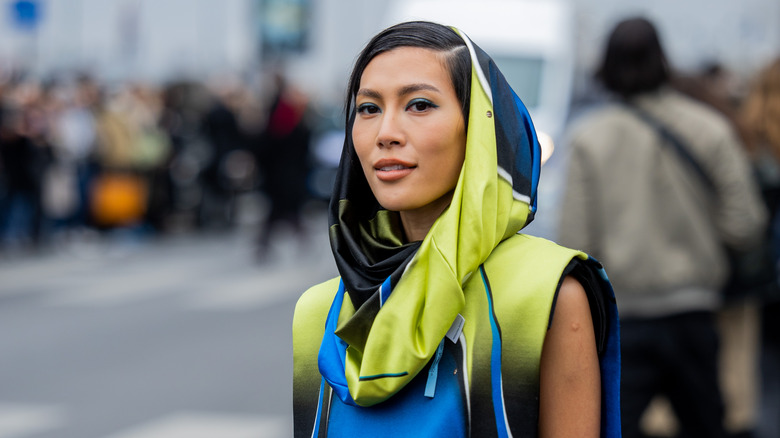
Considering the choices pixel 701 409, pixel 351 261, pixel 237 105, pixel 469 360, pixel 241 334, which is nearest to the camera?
pixel 469 360

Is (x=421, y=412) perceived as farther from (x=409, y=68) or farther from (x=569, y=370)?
(x=409, y=68)

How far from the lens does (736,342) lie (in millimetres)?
5441

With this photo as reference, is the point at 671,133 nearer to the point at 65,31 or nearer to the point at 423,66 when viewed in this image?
the point at 423,66

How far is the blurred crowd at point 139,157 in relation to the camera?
14633mm

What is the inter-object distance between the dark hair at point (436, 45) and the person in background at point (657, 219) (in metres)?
2.24

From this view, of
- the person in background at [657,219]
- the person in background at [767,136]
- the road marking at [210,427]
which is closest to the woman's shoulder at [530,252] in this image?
the person in background at [657,219]

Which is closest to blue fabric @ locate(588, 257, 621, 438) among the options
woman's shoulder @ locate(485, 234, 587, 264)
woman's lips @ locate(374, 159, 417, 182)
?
woman's shoulder @ locate(485, 234, 587, 264)

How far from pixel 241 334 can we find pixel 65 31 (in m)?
20.3

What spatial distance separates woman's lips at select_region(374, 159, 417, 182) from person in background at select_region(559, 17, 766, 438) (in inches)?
88.5

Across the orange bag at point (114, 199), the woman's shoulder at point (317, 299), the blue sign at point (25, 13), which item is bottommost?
the orange bag at point (114, 199)

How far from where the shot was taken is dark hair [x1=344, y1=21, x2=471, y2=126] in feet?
6.61

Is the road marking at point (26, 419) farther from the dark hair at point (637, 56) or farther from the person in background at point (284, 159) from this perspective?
the person in background at point (284, 159)

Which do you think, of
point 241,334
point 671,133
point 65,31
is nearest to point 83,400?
point 241,334

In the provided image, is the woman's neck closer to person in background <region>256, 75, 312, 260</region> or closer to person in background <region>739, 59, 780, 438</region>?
person in background <region>739, 59, 780, 438</region>
